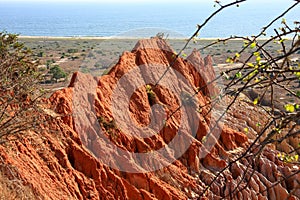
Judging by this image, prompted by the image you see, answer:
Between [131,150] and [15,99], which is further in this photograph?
[131,150]

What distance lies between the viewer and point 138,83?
46.4ft

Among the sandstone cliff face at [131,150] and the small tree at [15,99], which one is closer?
the small tree at [15,99]

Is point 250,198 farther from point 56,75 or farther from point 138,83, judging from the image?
point 56,75

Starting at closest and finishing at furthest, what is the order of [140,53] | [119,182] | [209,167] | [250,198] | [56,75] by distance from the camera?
1. [119,182]
2. [250,198]
3. [209,167]
4. [140,53]
5. [56,75]

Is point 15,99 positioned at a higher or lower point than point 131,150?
higher

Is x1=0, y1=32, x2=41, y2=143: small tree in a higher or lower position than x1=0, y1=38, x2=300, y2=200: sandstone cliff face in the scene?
higher

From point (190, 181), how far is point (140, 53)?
5362 mm

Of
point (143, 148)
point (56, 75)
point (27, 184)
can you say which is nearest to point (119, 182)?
point (143, 148)

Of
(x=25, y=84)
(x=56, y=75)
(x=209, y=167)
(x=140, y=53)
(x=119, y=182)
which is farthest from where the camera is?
(x=56, y=75)

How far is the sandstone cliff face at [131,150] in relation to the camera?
9.98 m

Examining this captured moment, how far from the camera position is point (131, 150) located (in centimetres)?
1220

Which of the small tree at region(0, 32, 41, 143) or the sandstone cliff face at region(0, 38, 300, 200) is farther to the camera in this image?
the sandstone cliff face at region(0, 38, 300, 200)

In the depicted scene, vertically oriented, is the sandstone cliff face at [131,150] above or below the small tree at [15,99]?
below

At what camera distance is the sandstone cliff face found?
998cm
